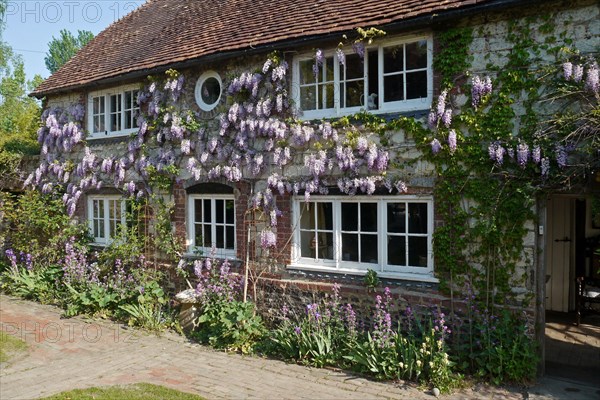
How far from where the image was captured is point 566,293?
9.07 meters

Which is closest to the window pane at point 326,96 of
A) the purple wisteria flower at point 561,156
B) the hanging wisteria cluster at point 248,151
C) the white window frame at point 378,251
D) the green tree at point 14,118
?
the hanging wisteria cluster at point 248,151

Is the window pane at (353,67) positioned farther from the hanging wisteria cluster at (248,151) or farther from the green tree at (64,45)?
the green tree at (64,45)

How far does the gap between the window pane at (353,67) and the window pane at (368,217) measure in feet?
6.88

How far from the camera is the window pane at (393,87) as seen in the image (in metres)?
7.38

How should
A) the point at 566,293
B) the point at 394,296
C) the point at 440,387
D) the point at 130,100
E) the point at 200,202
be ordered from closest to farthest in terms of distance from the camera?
the point at 440,387 < the point at 394,296 < the point at 566,293 < the point at 200,202 < the point at 130,100

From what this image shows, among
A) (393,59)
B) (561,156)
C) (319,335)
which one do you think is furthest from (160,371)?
(561,156)

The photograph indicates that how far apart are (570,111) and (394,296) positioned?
3.41 m

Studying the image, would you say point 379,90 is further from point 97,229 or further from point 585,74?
point 97,229

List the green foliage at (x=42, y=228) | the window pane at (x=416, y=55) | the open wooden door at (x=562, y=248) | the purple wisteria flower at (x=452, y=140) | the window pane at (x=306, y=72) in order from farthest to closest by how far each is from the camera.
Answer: the green foliage at (x=42, y=228), the open wooden door at (x=562, y=248), the window pane at (x=306, y=72), the window pane at (x=416, y=55), the purple wisteria flower at (x=452, y=140)

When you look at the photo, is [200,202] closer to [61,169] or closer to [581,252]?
[61,169]

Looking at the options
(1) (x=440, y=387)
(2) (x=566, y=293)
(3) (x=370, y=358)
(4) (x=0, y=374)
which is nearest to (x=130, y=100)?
(4) (x=0, y=374)

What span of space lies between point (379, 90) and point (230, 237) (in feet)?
12.8

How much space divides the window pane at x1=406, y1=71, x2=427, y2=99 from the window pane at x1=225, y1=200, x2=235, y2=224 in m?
3.83

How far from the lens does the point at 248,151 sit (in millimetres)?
8672
